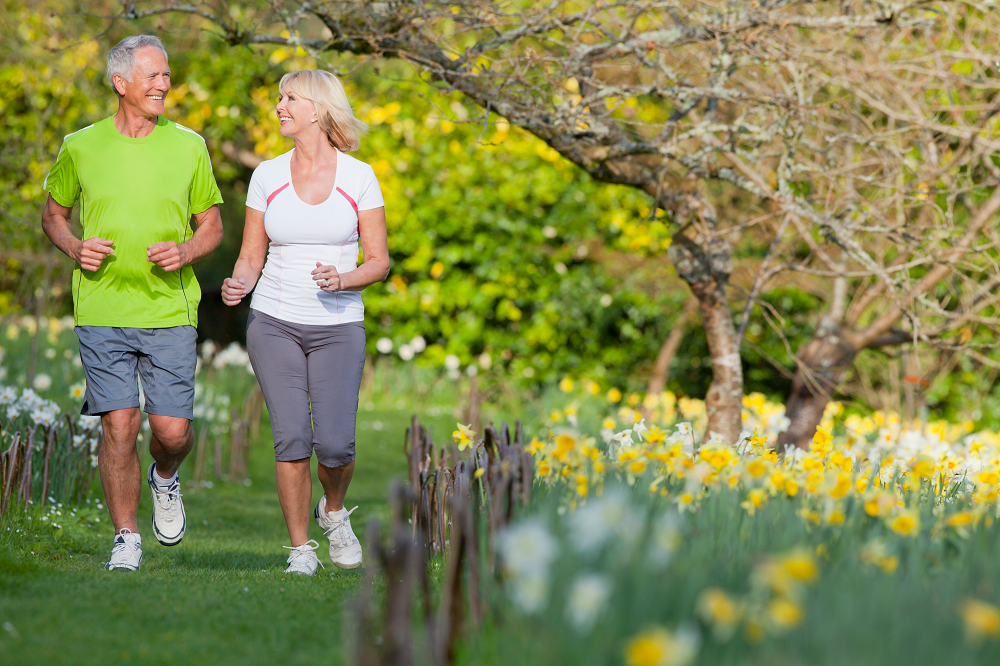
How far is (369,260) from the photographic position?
10.5 ft

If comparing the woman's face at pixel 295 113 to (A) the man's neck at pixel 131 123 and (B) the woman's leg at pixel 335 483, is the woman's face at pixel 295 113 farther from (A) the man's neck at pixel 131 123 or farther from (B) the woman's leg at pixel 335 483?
(B) the woman's leg at pixel 335 483

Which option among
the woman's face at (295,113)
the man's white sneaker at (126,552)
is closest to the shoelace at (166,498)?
the man's white sneaker at (126,552)

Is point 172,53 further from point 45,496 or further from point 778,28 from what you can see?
point 778,28

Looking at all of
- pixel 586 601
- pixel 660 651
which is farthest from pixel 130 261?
pixel 660 651

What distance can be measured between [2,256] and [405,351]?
333 cm

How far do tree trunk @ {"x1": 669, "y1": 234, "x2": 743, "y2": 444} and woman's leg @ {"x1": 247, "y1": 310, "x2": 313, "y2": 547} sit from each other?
6.99 feet

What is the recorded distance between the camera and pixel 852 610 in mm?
1701

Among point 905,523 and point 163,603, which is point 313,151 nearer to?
point 163,603

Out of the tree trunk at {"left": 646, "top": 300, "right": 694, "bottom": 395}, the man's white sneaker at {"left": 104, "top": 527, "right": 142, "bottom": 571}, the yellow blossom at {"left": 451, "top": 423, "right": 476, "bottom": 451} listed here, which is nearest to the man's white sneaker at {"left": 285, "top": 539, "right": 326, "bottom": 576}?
the man's white sneaker at {"left": 104, "top": 527, "right": 142, "bottom": 571}

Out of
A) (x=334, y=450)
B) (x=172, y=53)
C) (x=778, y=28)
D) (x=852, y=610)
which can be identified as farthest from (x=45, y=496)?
(x=172, y=53)

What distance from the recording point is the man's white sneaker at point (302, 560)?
9.85ft

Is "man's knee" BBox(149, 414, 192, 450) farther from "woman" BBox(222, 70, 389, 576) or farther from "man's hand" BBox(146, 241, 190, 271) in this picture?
"man's hand" BBox(146, 241, 190, 271)

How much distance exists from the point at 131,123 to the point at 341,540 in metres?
1.66

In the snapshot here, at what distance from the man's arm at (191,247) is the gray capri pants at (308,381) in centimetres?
31
